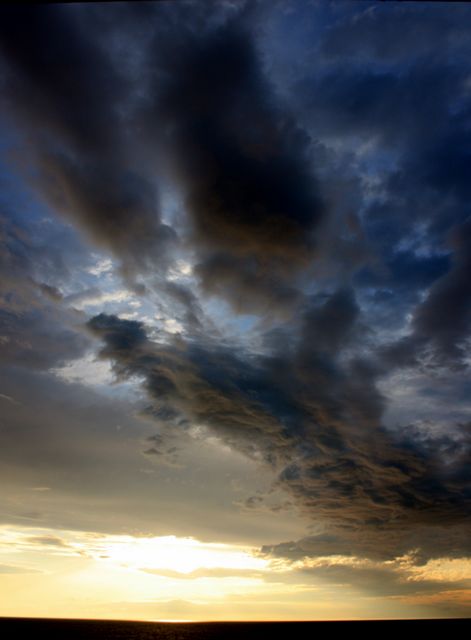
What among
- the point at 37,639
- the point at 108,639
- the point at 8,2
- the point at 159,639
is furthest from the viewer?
the point at 159,639

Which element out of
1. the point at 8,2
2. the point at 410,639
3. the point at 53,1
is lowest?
the point at 410,639

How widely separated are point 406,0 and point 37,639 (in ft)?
582

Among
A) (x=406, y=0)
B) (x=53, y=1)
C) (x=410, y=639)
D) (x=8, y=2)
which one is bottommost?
(x=410, y=639)

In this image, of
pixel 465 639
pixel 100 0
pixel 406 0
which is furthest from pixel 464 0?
pixel 465 639

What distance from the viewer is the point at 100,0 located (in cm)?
744

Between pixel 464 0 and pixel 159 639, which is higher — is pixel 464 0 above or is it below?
above

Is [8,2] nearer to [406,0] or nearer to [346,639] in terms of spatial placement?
[406,0]

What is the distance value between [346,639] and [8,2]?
194 metres

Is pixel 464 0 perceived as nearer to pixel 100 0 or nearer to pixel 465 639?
pixel 100 0

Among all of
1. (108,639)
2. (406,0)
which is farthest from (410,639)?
(406,0)

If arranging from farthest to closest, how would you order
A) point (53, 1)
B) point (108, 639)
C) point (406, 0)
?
point (108, 639), point (406, 0), point (53, 1)

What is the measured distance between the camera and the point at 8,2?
670 cm

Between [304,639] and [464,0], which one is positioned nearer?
[464,0]

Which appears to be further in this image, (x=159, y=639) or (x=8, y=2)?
(x=159, y=639)
